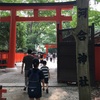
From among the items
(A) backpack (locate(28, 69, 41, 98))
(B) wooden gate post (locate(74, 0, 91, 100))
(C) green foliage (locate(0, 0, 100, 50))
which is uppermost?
(C) green foliage (locate(0, 0, 100, 50))

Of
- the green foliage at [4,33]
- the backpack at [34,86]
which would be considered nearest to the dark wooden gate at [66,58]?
the backpack at [34,86]

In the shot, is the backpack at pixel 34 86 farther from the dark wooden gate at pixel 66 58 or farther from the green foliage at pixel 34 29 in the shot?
the green foliage at pixel 34 29

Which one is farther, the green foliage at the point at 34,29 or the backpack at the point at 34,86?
the green foliage at the point at 34,29

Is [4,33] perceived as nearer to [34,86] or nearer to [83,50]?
[34,86]

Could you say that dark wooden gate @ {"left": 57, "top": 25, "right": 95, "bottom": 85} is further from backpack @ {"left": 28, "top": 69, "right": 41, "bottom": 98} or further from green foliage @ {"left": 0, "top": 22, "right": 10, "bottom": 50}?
green foliage @ {"left": 0, "top": 22, "right": 10, "bottom": 50}

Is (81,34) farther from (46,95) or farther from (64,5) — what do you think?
(64,5)

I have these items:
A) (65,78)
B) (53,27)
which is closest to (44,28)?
(53,27)

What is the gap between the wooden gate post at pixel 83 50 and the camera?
19.1ft

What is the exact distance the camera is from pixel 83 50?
5.86 metres

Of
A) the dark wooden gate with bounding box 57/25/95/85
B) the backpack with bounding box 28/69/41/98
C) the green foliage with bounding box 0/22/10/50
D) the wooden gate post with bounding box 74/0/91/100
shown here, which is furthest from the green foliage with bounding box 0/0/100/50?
the backpack with bounding box 28/69/41/98

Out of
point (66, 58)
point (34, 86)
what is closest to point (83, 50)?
point (34, 86)

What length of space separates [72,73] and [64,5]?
8314mm

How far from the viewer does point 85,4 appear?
5938mm

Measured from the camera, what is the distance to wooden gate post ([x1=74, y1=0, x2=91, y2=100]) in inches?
230
